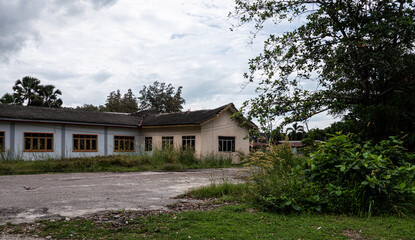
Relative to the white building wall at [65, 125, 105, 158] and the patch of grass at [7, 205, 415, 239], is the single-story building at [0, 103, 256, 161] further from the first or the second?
the patch of grass at [7, 205, 415, 239]

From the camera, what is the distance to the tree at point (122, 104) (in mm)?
47909

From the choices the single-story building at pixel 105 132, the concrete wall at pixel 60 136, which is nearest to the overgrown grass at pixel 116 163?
the single-story building at pixel 105 132

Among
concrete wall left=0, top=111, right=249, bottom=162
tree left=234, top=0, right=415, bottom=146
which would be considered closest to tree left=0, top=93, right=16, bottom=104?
concrete wall left=0, top=111, right=249, bottom=162

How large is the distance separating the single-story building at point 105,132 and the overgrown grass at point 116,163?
59.0 inches

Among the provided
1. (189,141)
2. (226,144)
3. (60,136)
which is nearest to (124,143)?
(60,136)

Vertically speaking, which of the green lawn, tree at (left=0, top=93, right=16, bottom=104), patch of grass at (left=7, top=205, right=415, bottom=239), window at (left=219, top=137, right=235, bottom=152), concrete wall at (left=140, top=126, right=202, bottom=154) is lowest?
patch of grass at (left=7, top=205, right=415, bottom=239)

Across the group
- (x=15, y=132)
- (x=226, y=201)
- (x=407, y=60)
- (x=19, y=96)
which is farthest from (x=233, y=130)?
(x=19, y=96)

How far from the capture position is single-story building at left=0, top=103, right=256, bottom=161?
2227 cm

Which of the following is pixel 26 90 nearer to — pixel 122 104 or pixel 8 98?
pixel 8 98

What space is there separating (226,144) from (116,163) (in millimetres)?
A: 10337

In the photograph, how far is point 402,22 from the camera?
9.02 meters

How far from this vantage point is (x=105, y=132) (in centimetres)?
2656

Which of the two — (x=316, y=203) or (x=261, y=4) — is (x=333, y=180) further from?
(x=261, y=4)

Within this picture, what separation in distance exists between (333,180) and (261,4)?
22.5 feet
